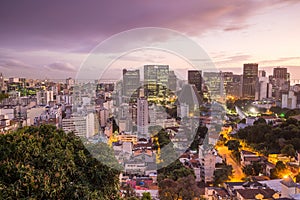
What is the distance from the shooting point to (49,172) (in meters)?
1.33

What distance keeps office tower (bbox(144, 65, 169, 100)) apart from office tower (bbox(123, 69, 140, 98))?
0.15m

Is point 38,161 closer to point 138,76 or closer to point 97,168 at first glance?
point 97,168

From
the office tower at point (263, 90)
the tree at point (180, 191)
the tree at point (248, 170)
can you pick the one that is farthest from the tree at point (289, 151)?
the office tower at point (263, 90)

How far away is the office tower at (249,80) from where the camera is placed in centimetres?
1956

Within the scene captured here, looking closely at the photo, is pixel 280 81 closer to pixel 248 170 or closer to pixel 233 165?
pixel 233 165

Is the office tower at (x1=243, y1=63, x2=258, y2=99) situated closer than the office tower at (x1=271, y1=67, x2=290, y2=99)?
No

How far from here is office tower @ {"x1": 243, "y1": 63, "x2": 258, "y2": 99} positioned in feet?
64.2

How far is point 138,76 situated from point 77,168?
3.21 metres

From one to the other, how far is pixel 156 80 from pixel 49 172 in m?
3.54

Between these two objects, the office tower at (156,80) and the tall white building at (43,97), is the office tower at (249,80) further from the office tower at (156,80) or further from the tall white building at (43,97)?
the office tower at (156,80)

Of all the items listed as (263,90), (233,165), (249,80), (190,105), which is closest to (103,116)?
(190,105)

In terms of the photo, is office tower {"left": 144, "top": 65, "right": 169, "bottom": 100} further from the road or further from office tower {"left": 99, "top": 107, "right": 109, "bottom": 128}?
office tower {"left": 99, "top": 107, "right": 109, "bottom": 128}

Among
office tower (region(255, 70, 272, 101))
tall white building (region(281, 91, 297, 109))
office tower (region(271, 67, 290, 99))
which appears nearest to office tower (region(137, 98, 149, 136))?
tall white building (region(281, 91, 297, 109))

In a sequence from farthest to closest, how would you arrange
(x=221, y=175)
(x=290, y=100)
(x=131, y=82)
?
(x=290, y=100), (x=221, y=175), (x=131, y=82)
